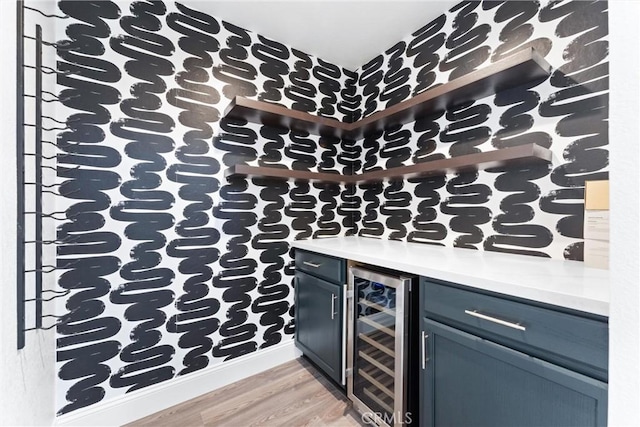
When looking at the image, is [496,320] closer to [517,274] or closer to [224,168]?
[517,274]

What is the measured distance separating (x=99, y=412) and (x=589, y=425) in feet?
7.22

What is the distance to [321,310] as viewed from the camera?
175 centimetres

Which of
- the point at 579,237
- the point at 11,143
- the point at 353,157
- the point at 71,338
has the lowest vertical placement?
the point at 71,338

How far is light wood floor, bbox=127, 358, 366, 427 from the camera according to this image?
1466 mm

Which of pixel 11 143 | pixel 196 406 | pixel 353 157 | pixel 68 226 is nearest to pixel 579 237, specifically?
pixel 353 157

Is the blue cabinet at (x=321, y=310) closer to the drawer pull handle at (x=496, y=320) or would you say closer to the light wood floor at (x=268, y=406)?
the light wood floor at (x=268, y=406)

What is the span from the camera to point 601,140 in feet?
3.74

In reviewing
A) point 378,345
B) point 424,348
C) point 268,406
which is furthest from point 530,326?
point 268,406

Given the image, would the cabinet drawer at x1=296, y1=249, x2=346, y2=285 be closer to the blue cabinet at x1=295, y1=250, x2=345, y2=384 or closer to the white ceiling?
the blue cabinet at x1=295, y1=250, x2=345, y2=384

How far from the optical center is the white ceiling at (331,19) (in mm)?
1698

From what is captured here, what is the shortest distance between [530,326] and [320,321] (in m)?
1.24
